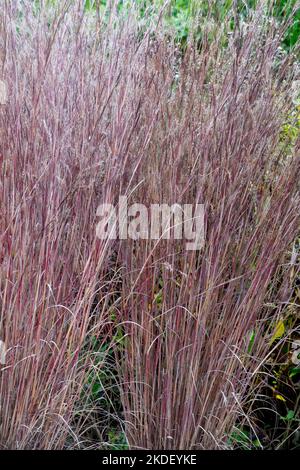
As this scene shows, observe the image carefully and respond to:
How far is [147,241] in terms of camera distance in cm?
273

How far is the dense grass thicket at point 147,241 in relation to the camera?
2627mm

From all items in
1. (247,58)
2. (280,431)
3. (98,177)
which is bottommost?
(280,431)

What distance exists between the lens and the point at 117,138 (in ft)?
8.98

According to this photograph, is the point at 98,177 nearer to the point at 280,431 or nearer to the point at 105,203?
the point at 105,203

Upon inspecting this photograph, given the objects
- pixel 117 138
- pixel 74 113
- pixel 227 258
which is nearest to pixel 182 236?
pixel 227 258

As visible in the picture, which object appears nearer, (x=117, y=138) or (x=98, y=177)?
(x=117, y=138)

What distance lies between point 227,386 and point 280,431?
2.31 ft

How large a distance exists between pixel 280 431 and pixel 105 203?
1.30 meters

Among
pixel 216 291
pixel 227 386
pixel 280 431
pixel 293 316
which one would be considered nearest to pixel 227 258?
pixel 216 291

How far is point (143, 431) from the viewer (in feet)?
9.02

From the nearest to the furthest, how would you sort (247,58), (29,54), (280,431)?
(247,58) < (29,54) < (280,431)

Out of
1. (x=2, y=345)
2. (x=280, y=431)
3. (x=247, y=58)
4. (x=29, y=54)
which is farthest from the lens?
(x=280, y=431)

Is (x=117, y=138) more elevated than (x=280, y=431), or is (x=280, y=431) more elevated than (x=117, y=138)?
(x=117, y=138)

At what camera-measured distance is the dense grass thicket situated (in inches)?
103
